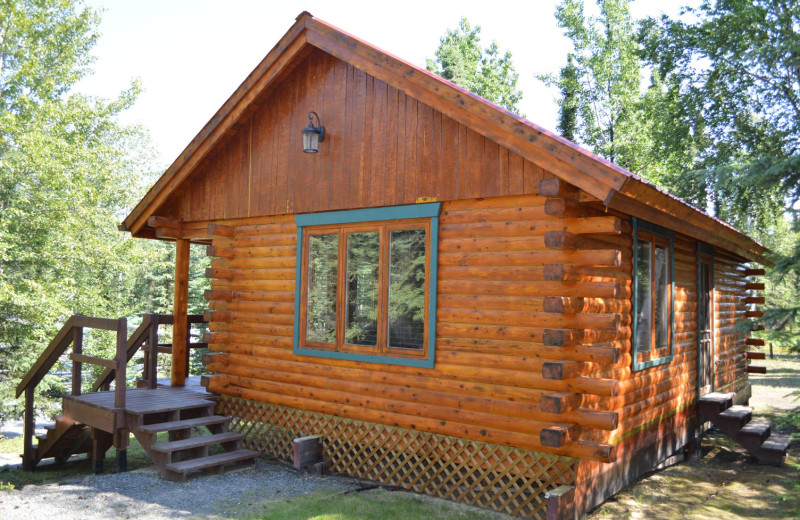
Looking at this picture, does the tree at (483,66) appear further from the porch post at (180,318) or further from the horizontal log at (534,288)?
the horizontal log at (534,288)

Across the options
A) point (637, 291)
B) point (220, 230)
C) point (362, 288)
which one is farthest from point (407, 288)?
point (220, 230)

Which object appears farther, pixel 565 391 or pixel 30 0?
pixel 30 0

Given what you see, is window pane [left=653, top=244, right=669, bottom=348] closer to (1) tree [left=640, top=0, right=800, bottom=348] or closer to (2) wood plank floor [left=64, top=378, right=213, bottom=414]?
(2) wood plank floor [left=64, top=378, right=213, bottom=414]

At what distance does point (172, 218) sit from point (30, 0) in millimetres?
13338

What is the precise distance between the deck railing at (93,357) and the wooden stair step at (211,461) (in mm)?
1214

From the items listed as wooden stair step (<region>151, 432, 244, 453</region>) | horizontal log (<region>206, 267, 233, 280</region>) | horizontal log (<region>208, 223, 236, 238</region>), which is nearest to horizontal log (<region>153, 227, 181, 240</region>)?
horizontal log (<region>208, 223, 236, 238</region>)

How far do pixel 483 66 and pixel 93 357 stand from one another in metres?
32.6

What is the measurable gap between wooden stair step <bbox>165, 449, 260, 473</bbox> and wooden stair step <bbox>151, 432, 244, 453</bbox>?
0.57 ft

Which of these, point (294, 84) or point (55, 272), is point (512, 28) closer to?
point (55, 272)

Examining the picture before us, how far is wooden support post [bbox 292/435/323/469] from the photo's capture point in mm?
7992

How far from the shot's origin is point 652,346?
8094mm

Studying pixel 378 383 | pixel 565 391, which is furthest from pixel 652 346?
pixel 378 383

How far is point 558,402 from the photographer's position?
6.10 m

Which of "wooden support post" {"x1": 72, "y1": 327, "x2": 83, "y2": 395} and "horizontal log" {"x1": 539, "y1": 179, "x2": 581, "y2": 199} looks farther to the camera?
"wooden support post" {"x1": 72, "y1": 327, "x2": 83, "y2": 395}
